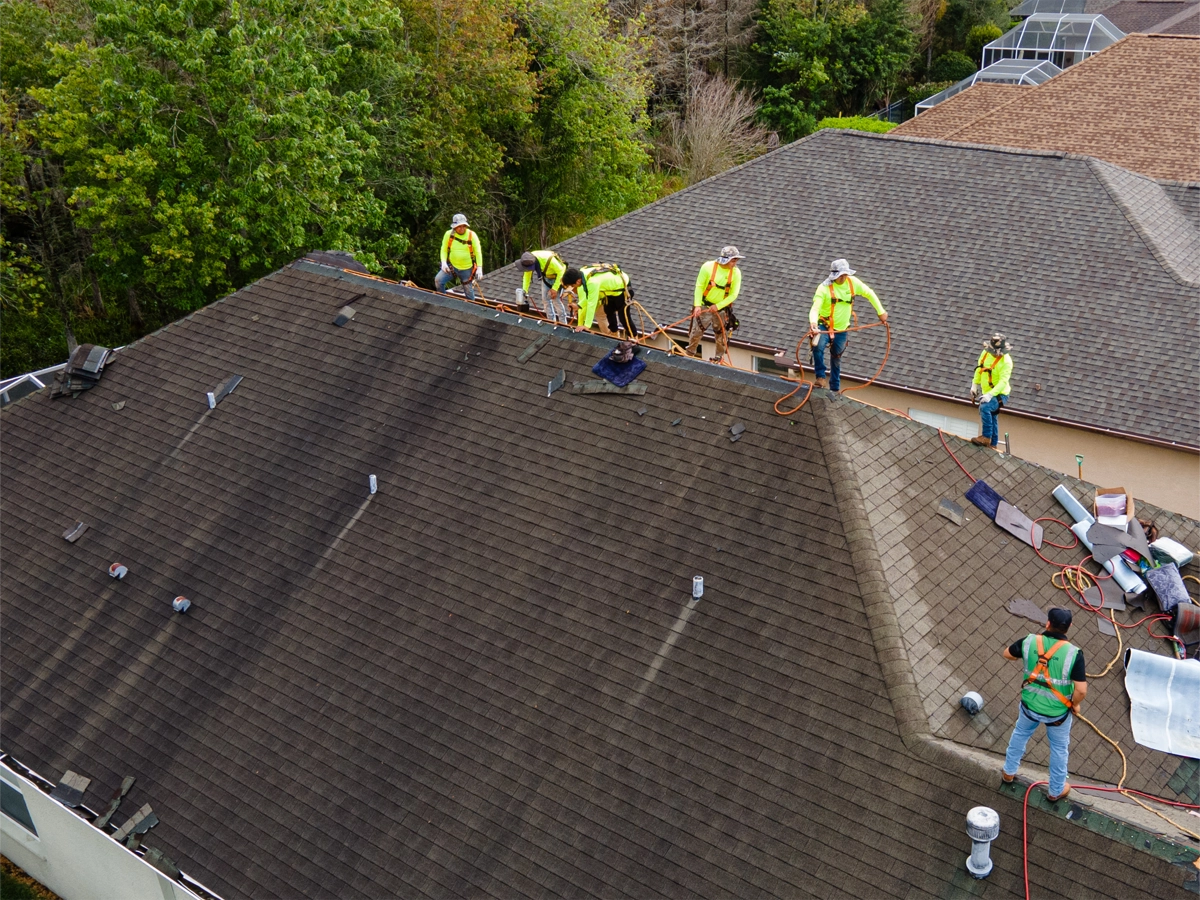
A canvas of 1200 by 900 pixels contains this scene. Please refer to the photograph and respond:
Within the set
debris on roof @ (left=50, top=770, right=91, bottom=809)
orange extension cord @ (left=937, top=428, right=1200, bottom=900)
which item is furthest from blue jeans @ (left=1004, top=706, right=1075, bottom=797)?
debris on roof @ (left=50, top=770, right=91, bottom=809)

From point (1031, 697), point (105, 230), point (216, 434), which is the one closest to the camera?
point (1031, 697)

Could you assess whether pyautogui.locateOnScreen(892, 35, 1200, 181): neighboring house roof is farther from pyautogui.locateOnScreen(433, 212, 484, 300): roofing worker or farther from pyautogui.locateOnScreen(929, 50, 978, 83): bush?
pyautogui.locateOnScreen(929, 50, 978, 83): bush

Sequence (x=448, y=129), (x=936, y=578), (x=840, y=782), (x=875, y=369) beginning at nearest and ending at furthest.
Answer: (x=840, y=782), (x=936, y=578), (x=875, y=369), (x=448, y=129)

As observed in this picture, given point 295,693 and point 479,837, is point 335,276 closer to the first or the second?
point 295,693

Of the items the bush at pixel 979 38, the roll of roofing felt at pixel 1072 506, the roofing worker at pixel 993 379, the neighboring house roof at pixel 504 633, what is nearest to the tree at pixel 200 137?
the neighboring house roof at pixel 504 633

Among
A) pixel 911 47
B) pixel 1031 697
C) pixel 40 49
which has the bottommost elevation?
pixel 911 47

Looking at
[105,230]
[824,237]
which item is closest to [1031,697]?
[824,237]
